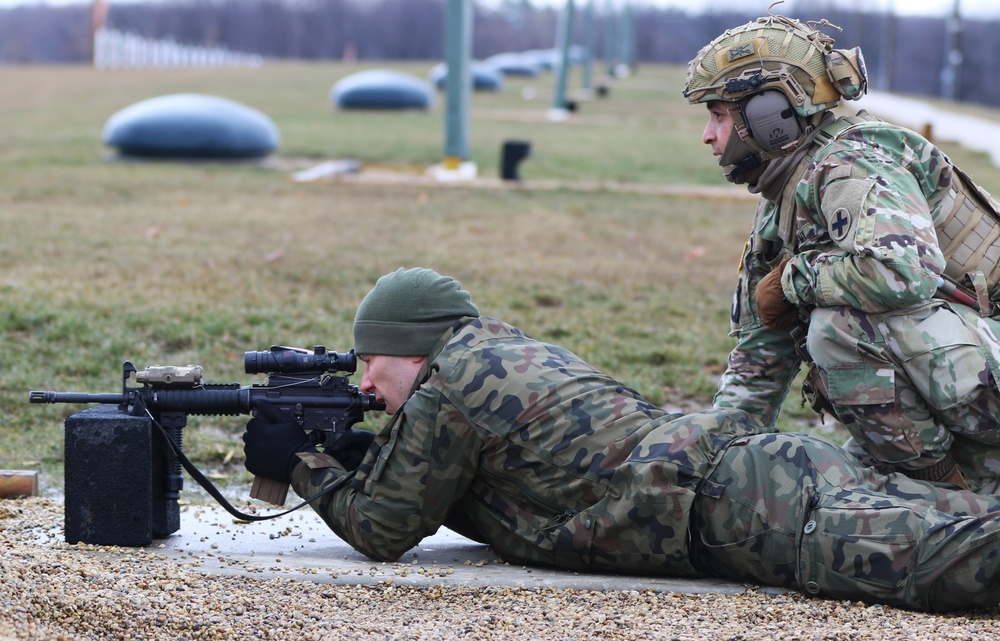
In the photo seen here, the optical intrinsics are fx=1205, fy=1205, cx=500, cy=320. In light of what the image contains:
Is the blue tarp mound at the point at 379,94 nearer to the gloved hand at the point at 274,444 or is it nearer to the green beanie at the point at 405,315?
the gloved hand at the point at 274,444

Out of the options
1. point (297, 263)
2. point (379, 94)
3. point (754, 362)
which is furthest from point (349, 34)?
point (754, 362)

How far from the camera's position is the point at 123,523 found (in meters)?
4.18

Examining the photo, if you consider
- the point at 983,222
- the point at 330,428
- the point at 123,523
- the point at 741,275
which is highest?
the point at 983,222

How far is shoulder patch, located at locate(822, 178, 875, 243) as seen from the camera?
3900 millimetres

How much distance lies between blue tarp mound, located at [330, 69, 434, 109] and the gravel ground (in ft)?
103

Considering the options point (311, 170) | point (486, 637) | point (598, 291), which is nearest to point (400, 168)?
point (311, 170)

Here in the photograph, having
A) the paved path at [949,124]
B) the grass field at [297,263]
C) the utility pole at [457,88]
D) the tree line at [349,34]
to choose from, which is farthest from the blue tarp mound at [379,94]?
the tree line at [349,34]

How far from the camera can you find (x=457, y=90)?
18.4 m

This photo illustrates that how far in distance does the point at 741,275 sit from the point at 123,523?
2504 mm

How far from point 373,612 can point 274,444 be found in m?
0.81

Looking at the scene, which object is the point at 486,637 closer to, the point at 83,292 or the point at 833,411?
the point at 833,411

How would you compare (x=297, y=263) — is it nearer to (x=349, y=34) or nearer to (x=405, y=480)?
(x=405, y=480)

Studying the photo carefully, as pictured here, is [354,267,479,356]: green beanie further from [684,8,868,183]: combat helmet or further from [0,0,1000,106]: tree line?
[0,0,1000,106]: tree line

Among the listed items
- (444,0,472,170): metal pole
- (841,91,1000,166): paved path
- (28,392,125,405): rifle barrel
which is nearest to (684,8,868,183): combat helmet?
(28,392,125,405): rifle barrel
